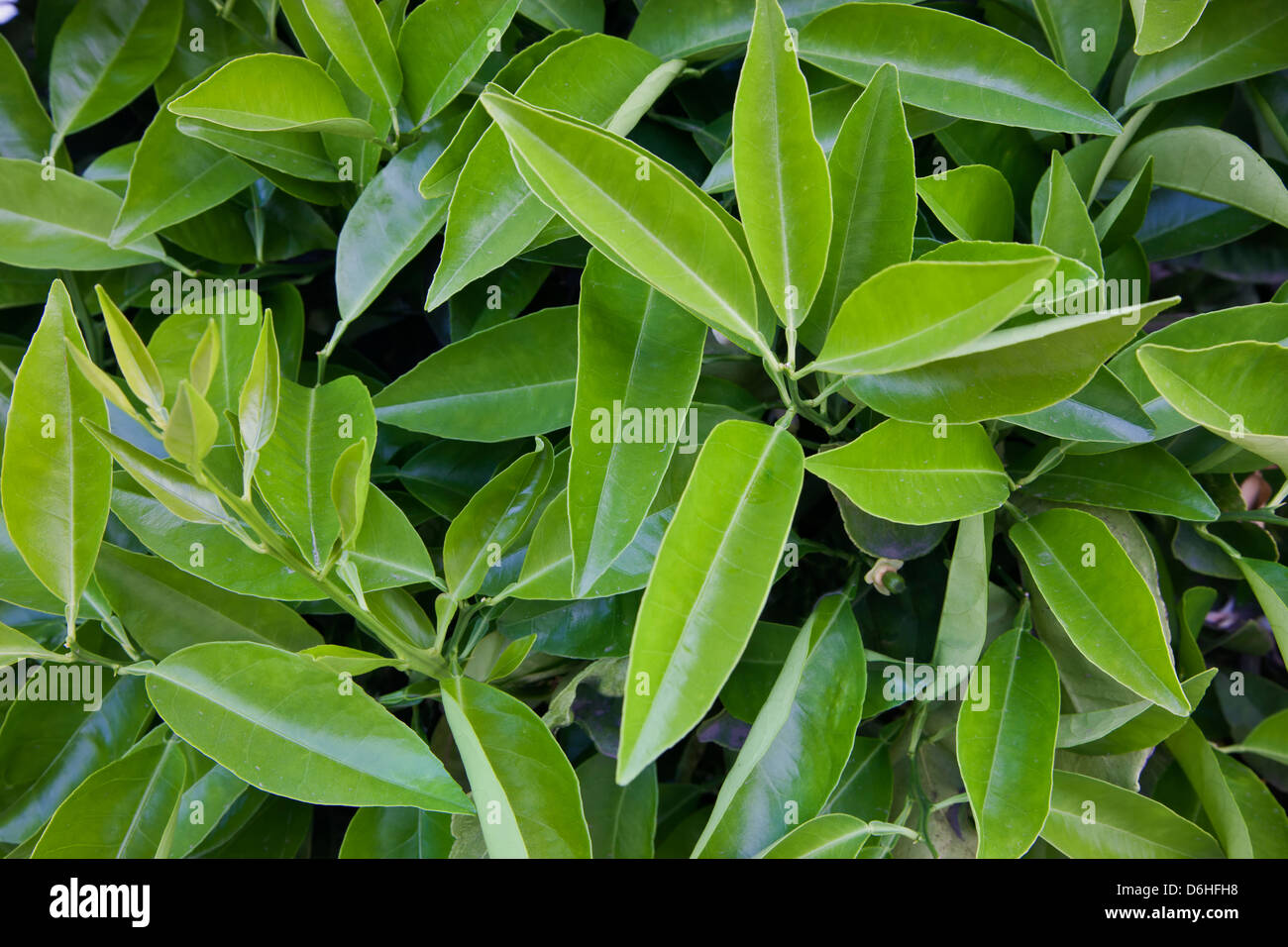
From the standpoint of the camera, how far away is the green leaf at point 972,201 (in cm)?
51

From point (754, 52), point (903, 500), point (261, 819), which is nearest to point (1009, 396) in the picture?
point (903, 500)

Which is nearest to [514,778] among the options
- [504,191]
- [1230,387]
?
[504,191]

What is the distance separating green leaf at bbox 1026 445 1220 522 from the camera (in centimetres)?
54

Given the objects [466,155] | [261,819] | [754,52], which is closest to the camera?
[754,52]

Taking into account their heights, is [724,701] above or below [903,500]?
below

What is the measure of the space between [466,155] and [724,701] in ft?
1.26

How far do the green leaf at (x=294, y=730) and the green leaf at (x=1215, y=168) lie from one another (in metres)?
0.56

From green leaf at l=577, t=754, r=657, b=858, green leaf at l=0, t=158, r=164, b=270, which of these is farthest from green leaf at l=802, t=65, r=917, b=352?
green leaf at l=0, t=158, r=164, b=270

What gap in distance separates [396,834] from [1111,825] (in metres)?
0.47

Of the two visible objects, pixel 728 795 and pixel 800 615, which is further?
pixel 800 615

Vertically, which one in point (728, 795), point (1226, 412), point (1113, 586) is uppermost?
point (1226, 412)

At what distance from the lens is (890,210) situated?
48 cm

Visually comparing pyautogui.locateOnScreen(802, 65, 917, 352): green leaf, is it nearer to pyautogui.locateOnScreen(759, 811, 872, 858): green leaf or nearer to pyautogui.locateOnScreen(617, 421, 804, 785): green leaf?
pyautogui.locateOnScreen(617, 421, 804, 785): green leaf

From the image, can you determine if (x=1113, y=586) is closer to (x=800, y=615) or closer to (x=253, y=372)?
(x=800, y=615)
